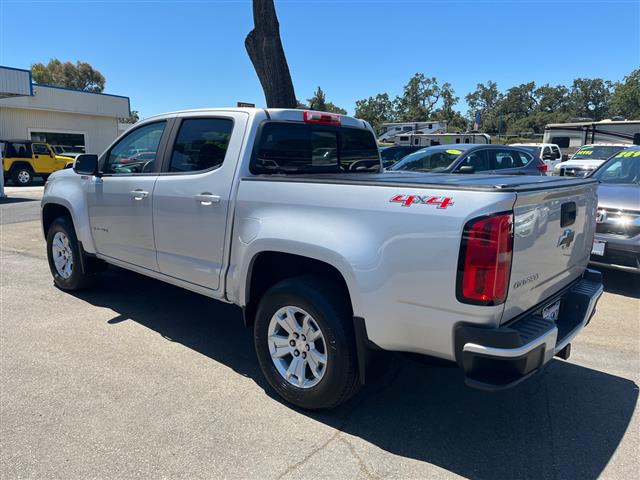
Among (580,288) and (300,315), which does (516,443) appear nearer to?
(580,288)

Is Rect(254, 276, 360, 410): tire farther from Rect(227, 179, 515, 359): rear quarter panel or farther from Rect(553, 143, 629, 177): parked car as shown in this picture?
Rect(553, 143, 629, 177): parked car

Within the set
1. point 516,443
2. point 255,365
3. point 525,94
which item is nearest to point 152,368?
point 255,365

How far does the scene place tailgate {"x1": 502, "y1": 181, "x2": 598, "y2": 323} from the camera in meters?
2.49

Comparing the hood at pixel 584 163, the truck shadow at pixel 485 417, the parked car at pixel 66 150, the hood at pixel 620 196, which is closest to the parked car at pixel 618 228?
the hood at pixel 620 196

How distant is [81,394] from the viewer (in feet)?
11.2

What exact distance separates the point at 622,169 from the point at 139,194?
667 centimetres

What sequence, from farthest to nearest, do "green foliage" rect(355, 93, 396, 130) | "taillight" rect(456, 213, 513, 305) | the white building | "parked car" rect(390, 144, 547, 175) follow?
1. "green foliage" rect(355, 93, 396, 130)
2. the white building
3. "parked car" rect(390, 144, 547, 175)
4. "taillight" rect(456, 213, 513, 305)

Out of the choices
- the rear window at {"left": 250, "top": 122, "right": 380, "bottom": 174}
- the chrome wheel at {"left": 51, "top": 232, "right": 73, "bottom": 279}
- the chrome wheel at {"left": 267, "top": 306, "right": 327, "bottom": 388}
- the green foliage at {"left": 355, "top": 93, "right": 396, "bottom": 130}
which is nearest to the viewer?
the chrome wheel at {"left": 267, "top": 306, "right": 327, "bottom": 388}

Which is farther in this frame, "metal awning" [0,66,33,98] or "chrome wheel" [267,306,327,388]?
"metal awning" [0,66,33,98]

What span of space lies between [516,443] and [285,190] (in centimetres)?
211

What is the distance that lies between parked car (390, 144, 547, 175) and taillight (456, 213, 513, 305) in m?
6.88

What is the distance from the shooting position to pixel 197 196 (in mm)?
3695

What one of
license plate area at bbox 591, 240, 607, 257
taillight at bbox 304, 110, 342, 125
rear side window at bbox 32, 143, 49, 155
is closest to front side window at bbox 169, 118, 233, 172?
taillight at bbox 304, 110, 342, 125

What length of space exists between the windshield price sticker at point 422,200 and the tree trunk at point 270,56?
767 cm
